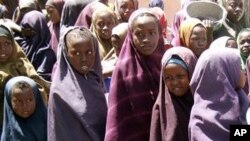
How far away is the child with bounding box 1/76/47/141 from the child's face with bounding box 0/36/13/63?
1.31ft

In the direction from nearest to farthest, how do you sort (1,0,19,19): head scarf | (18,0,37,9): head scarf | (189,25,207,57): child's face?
1. (189,25,207,57): child's face
2. (18,0,37,9): head scarf
3. (1,0,19,19): head scarf

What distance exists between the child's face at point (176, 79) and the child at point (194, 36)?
1107 mm

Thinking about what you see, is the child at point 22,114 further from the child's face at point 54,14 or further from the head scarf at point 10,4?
the head scarf at point 10,4

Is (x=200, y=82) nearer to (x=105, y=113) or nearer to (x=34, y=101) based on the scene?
(x=105, y=113)

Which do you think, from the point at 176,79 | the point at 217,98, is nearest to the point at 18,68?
the point at 176,79

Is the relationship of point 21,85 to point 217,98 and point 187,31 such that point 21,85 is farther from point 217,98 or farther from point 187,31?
point 187,31

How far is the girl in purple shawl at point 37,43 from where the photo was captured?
215 inches

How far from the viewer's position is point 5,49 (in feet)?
13.0

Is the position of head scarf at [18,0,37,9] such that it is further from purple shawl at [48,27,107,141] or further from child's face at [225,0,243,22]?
purple shawl at [48,27,107,141]

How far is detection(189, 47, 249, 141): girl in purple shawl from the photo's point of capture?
3.01m

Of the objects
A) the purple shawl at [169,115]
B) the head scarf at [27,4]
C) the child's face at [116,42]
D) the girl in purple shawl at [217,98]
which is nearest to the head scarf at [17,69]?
the child's face at [116,42]

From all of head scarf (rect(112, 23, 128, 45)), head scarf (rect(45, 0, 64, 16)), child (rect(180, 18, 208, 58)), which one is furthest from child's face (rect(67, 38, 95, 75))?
head scarf (rect(45, 0, 64, 16))

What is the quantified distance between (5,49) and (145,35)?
107cm

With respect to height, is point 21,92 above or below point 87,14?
below
